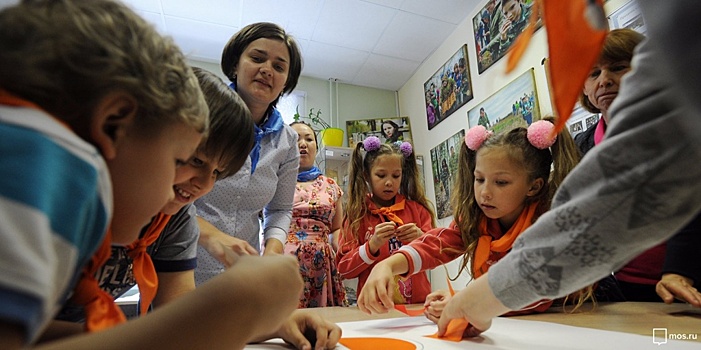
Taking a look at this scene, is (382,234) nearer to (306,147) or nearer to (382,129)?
(306,147)

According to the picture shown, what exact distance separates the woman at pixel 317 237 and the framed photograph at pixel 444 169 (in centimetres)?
111

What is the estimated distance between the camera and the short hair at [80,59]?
0.24m

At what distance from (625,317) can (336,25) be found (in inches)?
90.5

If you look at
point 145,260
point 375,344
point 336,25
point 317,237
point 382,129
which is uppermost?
point 336,25

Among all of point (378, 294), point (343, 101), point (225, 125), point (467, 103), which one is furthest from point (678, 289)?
point (343, 101)

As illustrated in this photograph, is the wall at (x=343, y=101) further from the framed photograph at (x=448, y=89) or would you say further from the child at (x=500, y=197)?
the child at (x=500, y=197)

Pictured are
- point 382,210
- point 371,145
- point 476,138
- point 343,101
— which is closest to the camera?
point 476,138

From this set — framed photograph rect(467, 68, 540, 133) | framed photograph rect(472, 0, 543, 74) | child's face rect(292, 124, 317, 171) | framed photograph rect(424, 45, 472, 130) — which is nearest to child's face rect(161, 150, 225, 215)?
child's face rect(292, 124, 317, 171)

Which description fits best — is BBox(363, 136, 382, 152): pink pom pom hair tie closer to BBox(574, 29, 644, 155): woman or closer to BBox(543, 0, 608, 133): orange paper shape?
BBox(574, 29, 644, 155): woman

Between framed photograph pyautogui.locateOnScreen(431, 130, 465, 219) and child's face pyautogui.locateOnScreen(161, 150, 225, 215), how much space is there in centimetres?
220

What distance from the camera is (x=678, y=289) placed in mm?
843

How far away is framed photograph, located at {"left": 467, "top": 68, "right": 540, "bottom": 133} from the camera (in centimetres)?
202

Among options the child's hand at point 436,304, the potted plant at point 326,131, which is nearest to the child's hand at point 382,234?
the child's hand at point 436,304

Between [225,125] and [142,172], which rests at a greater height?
[225,125]
